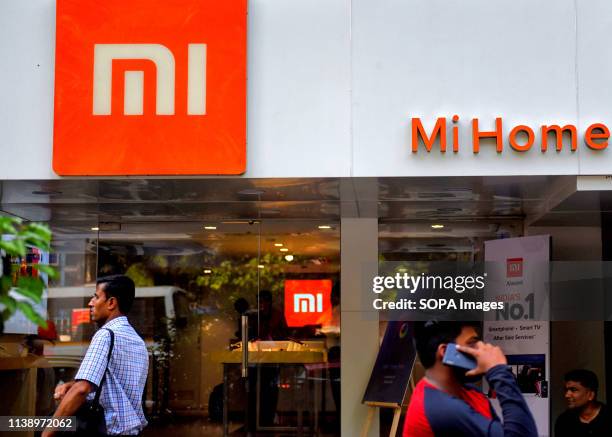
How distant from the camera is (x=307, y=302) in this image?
10156 millimetres

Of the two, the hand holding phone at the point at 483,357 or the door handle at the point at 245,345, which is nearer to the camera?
the hand holding phone at the point at 483,357

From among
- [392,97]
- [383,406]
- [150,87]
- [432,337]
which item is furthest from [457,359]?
[383,406]

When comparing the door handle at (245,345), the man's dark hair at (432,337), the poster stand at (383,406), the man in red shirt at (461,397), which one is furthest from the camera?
the door handle at (245,345)

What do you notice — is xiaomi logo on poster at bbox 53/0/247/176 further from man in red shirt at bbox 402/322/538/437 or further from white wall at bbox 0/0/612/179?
man in red shirt at bbox 402/322/538/437

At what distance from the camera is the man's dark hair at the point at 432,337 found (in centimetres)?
418

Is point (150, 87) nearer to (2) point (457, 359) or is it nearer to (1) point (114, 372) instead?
(1) point (114, 372)

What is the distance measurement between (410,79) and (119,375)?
11.3 ft

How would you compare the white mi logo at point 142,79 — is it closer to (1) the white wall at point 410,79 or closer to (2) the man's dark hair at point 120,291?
(1) the white wall at point 410,79

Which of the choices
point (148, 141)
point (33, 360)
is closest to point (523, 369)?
point (148, 141)

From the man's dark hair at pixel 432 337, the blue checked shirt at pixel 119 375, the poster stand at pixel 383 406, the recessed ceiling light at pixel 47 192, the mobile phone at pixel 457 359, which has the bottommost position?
the poster stand at pixel 383 406

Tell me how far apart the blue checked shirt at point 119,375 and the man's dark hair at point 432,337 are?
231 cm

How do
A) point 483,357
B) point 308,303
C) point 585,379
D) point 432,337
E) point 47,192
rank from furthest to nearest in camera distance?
point 308,303, point 47,192, point 585,379, point 432,337, point 483,357

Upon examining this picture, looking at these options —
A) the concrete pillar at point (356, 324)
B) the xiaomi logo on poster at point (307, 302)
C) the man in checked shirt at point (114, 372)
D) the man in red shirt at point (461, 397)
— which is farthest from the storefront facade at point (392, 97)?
the man in red shirt at point (461, 397)

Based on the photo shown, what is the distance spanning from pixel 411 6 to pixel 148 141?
2454mm
